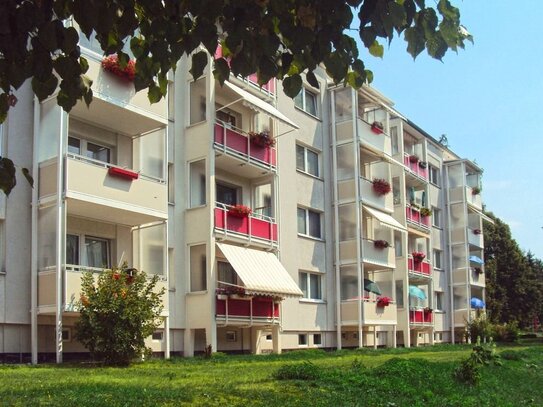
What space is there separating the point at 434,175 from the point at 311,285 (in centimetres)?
2216

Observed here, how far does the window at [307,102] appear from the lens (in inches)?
1266

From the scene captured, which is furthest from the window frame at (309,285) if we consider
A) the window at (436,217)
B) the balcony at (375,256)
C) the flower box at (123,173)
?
the window at (436,217)

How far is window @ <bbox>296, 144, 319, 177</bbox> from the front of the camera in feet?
103

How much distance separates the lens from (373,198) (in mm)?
34250

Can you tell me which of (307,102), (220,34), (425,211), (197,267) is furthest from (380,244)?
(220,34)

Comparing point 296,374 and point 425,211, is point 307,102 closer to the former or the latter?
point 425,211

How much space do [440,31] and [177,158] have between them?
64.0 feet

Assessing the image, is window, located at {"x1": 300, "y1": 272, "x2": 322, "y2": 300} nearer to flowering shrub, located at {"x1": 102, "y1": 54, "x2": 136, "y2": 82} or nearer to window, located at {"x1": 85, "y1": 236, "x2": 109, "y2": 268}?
window, located at {"x1": 85, "y1": 236, "x2": 109, "y2": 268}

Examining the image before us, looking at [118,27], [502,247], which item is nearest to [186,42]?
[118,27]

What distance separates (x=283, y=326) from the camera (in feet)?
91.3

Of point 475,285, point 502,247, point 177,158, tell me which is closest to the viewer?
point 177,158

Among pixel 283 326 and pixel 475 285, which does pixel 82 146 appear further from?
pixel 475 285

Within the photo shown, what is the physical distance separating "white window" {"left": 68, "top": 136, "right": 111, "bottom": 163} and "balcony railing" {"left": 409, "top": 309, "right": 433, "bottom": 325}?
22.4 meters

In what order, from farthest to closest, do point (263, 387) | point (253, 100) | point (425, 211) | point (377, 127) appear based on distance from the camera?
A: point (425, 211), point (377, 127), point (253, 100), point (263, 387)
